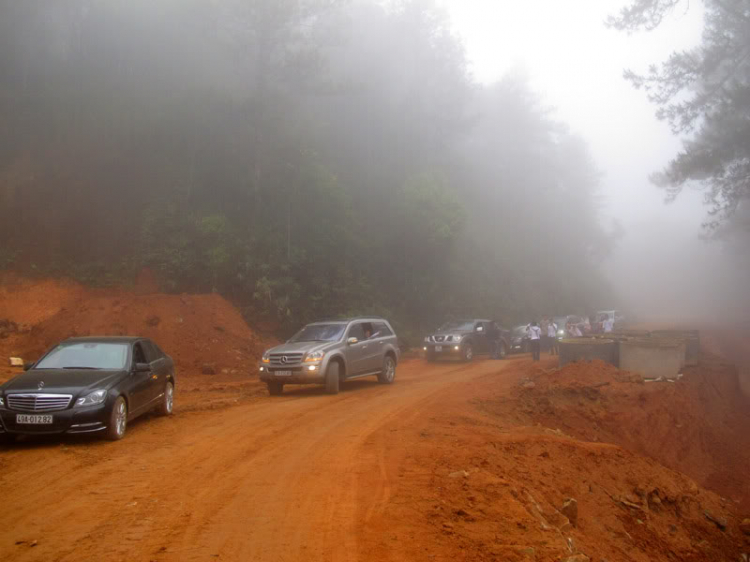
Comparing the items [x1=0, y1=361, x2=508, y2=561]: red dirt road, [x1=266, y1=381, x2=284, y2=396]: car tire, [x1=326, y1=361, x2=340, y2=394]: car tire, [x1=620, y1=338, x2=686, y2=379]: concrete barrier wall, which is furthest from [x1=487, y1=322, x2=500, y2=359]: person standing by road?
[x1=0, y1=361, x2=508, y2=561]: red dirt road

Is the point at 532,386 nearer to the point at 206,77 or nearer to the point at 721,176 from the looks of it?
the point at 721,176

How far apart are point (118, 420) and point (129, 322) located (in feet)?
42.2

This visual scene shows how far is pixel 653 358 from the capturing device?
17.9m

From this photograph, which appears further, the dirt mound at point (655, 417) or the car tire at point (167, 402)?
the dirt mound at point (655, 417)

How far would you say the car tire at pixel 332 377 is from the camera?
49.3 feet

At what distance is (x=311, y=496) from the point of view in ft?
21.7

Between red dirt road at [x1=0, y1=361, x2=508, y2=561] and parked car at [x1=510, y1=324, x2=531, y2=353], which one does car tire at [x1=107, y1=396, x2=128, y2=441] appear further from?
parked car at [x1=510, y1=324, x2=531, y2=353]

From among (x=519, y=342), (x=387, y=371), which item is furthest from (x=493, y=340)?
(x=387, y=371)

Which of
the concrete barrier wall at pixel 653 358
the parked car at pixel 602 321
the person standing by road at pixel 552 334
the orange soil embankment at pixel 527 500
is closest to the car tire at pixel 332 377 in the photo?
the orange soil embankment at pixel 527 500

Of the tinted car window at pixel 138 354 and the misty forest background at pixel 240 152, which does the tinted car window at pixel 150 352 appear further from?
the misty forest background at pixel 240 152

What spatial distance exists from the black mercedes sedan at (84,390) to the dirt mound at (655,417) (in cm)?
821

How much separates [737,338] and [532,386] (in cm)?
2792

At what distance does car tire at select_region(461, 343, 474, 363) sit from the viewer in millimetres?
25547

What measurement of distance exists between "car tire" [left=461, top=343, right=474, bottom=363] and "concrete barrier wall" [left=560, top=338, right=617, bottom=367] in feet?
20.7
